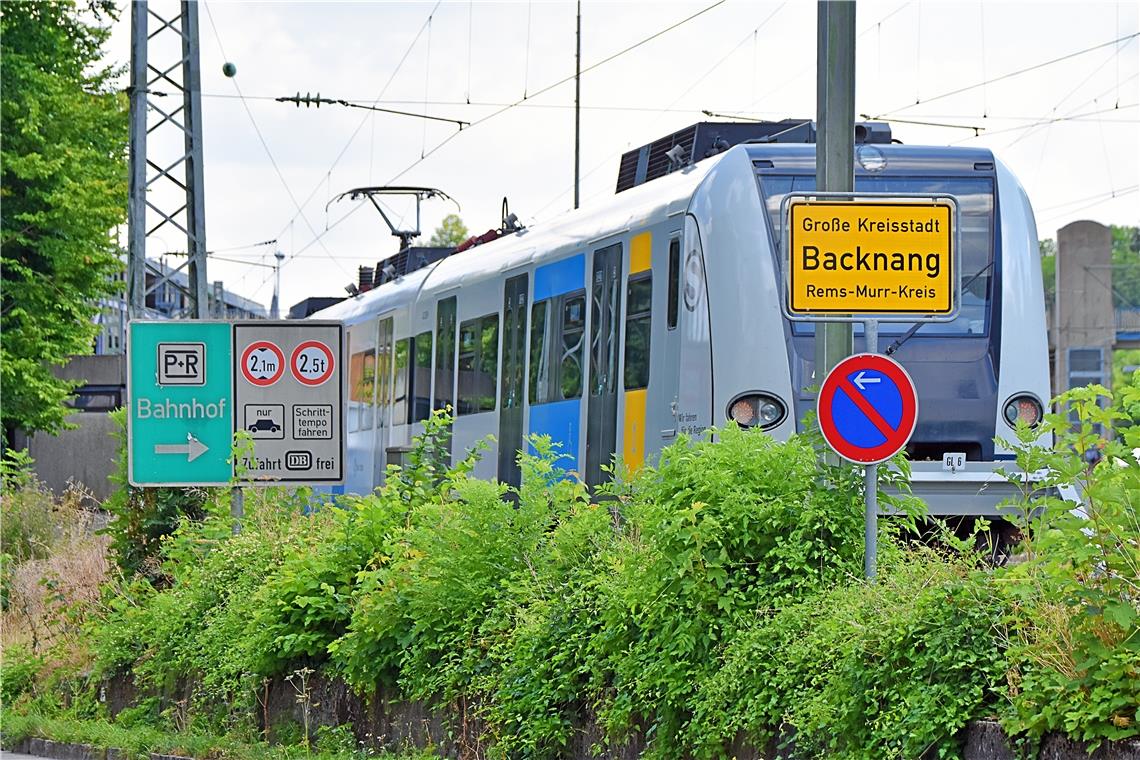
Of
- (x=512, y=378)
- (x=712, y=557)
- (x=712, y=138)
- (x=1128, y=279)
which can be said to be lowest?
(x=712, y=557)

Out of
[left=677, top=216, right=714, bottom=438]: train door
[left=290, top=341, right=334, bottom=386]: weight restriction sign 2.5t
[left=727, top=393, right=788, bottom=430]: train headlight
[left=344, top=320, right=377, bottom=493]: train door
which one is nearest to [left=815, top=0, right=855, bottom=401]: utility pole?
[left=727, top=393, right=788, bottom=430]: train headlight

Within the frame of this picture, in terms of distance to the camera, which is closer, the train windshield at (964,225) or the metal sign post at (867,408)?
the metal sign post at (867,408)

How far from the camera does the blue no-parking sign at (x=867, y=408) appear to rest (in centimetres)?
826

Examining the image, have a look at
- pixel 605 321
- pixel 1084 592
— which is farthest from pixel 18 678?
pixel 1084 592

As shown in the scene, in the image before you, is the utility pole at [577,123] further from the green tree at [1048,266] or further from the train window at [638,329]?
the green tree at [1048,266]

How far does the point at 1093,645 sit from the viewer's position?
613 cm

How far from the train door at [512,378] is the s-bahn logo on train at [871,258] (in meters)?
8.94

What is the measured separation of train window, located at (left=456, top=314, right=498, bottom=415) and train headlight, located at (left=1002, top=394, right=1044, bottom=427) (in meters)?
Answer: 6.36

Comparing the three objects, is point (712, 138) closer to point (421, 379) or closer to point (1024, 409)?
point (1024, 409)

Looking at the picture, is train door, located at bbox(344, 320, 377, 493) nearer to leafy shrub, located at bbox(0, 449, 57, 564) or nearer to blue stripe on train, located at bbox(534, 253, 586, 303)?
leafy shrub, located at bbox(0, 449, 57, 564)

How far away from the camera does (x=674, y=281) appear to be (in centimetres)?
1404

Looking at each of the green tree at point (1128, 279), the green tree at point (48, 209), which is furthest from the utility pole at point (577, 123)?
the green tree at point (1128, 279)

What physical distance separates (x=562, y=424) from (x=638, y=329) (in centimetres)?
182

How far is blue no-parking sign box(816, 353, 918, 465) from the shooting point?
826 cm
